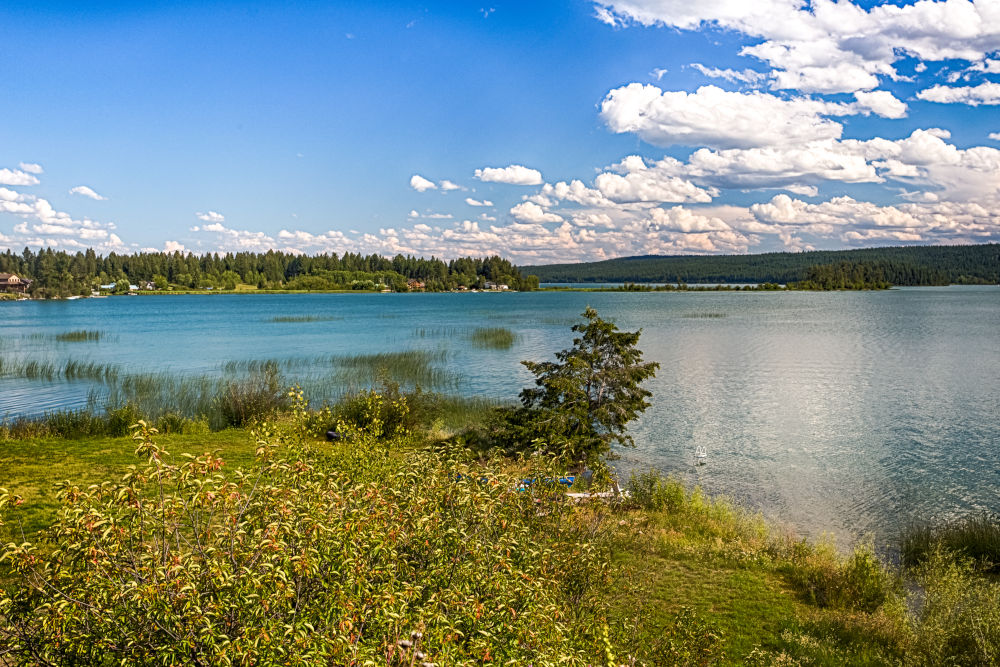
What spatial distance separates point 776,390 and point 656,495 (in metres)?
20.1

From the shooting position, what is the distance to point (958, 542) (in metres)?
13.4

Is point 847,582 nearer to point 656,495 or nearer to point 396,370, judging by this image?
point 656,495

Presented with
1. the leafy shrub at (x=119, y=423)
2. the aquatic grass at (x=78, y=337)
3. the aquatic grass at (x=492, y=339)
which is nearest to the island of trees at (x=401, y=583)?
the leafy shrub at (x=119, y=423)

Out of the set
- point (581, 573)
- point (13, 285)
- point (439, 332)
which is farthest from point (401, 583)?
point (13, 285)

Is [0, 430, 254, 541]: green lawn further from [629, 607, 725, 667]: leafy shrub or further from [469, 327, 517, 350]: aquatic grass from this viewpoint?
[469, 327, 517, 350]: aquatic grass

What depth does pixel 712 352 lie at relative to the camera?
1859 inches

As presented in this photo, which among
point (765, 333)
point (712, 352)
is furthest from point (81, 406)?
point (765, 333)

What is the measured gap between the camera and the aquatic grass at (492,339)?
50562 mm

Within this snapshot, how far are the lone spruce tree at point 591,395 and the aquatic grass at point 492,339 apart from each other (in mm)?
32123

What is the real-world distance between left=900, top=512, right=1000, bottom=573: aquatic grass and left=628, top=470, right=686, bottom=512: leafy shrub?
4.73 metres

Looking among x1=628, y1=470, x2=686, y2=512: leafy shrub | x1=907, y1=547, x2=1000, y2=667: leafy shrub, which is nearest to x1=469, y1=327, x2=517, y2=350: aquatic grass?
x1=628, y1=470, x2=686, y2=512: leafy shrub

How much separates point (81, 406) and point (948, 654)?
30748 mm

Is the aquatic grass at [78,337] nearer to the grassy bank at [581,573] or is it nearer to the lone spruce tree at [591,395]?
the grassy bank at [581,573]

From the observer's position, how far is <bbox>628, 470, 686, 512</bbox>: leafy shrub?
1519 cm
